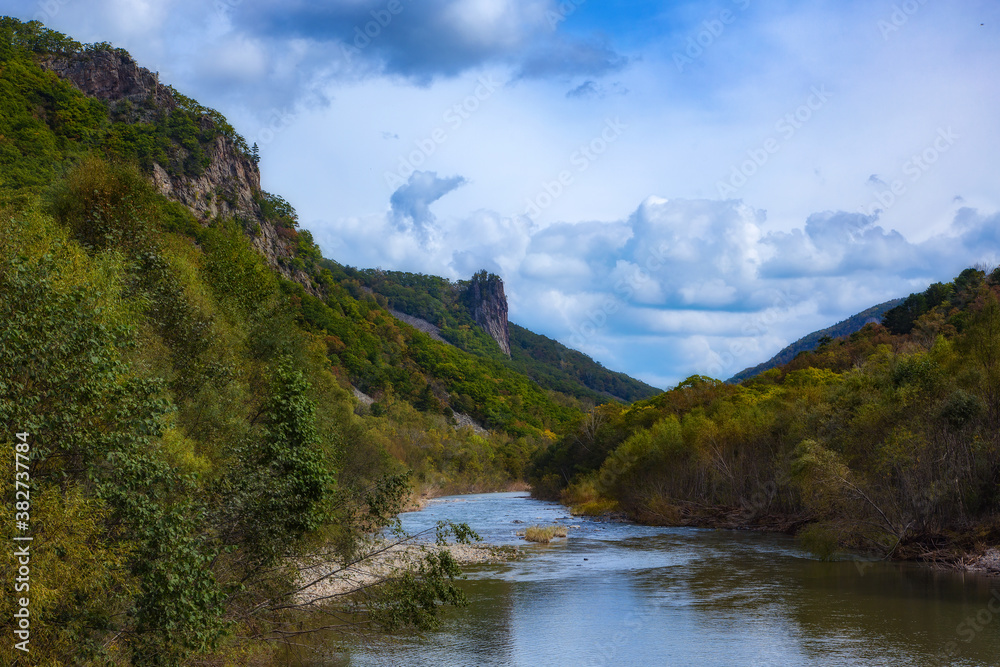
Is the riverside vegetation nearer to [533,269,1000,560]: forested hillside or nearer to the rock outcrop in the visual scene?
[533,269,1000,560]: forested hillside

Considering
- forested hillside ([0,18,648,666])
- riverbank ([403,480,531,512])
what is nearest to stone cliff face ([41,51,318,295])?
riverbank ([403,480,531,512])

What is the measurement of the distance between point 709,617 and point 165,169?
12350 cm

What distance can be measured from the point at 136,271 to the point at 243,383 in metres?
7.92

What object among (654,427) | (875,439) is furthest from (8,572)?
(654,427)

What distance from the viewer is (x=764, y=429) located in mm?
63500

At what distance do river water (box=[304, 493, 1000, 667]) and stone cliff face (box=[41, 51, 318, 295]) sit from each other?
10251 cm

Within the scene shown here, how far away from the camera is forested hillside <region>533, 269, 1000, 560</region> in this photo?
3628cm

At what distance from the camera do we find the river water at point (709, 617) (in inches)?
879

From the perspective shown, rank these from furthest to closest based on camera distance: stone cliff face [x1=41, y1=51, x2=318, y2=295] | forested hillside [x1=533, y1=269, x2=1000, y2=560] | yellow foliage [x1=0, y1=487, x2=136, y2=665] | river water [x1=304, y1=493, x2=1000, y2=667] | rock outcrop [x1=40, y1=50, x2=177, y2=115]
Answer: rock outcrop [x1=40, y1=50, x2=177, y2=115] → stone cliff face [x1=41, y1=51, x2=318, y2=295] → forested hillside [x1=533, y1=269, x2=1000, y2=560] → river water [x1=304, y1=493, x2=1000, y2=667] → yellow foliage [x1=0, y1=487, x2=136, y2=665]

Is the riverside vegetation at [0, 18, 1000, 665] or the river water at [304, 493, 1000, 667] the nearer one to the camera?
the riverside vegetation at [0, 18, 1000, 665]

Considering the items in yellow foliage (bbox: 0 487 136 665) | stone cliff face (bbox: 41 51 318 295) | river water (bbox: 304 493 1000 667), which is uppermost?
stone cliff face (bbox: 41 51 318 295)

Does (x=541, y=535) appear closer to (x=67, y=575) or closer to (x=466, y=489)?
(x=67, y=575)

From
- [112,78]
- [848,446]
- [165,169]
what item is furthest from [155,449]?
[112,78]

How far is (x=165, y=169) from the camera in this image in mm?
122938
